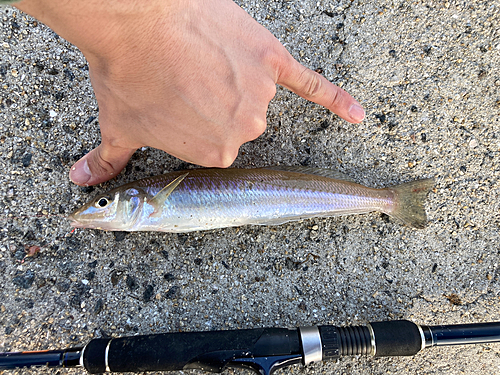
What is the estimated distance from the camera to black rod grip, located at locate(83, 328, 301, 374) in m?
1.65

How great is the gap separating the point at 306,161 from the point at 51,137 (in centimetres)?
194

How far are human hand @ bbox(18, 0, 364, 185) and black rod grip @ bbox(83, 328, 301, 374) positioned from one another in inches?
40.5

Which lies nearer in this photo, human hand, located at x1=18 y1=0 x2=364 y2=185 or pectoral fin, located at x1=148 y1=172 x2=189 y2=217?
human hand, located at x1=18 y1=0 x2=364 y2=185

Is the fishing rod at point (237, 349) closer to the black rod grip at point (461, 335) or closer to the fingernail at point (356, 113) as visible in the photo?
the black rod grip at point (461, 335)

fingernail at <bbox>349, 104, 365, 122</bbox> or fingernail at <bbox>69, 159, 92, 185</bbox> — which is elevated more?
fingernail at <bbox>349, 104, 365, 122</bbox>

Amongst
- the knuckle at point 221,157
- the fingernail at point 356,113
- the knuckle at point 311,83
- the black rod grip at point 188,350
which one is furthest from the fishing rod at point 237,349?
the knuckle at point 311,83

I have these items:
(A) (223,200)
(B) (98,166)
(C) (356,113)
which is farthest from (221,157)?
(C) (356,113)

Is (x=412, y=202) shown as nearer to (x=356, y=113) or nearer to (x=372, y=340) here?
(x=356, y=113)

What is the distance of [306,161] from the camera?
7.63 ft

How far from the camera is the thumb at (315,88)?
1877 millimetres

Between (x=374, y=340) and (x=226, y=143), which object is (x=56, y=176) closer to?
(x=226, y=143)

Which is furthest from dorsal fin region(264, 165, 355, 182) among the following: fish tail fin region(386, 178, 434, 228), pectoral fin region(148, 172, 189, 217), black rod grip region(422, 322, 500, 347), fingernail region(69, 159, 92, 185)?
fingernail region(69, 159, 92, 185)

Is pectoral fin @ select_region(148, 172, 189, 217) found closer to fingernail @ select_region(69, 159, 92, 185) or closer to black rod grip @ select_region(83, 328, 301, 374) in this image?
fingernail @ select_region(69, 159, 92, 185)

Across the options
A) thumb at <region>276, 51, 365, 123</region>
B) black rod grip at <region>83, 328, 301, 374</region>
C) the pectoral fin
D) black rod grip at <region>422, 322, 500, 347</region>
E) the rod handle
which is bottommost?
black rod grip at <region>83, 328, 301, 374</region>
